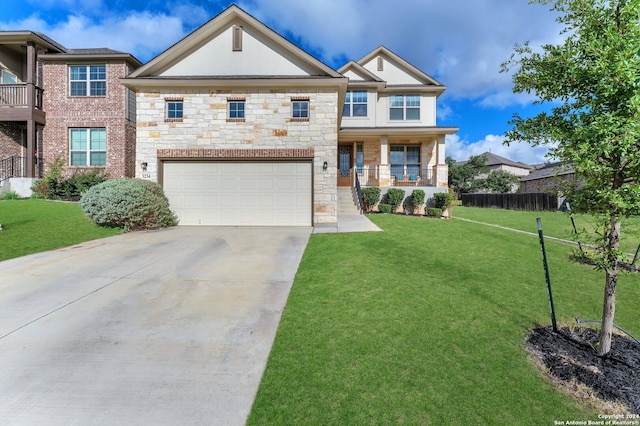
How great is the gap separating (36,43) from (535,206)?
33.0m

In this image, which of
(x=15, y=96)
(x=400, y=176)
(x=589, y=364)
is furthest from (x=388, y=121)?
(x=15, y=96)

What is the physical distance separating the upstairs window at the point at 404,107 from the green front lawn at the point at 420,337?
1394 centimetres

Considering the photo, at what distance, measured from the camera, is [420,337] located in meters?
3.62

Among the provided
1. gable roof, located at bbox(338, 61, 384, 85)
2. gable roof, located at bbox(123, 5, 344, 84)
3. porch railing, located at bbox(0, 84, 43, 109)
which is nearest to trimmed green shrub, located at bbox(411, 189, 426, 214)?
gable roof, located at bbox(338, 61, 384, 85)

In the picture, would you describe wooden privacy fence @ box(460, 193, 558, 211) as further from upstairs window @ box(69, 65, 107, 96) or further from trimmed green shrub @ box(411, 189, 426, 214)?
upstairs window @ box(69, 65, 107, 96)

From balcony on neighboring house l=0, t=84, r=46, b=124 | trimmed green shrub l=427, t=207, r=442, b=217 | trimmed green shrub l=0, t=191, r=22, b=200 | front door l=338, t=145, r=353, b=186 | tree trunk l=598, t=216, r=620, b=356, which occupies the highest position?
balcony on neighboring house l=0, t=84, r=46, b=124

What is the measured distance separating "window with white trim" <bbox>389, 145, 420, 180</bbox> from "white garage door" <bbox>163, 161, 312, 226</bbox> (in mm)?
9188

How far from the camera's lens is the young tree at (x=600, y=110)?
108 inches

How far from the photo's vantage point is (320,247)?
7820mm

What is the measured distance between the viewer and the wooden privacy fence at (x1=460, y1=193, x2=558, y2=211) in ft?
71.6

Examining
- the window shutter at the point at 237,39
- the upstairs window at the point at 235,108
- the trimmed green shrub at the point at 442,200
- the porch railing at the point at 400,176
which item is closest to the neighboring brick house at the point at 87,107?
the window shutter at the point at 237,39

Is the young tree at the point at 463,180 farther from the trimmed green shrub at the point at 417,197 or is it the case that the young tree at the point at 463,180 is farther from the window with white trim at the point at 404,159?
the trimmed green shrub at the point at 417,197

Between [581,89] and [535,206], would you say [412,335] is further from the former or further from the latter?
[535,206]

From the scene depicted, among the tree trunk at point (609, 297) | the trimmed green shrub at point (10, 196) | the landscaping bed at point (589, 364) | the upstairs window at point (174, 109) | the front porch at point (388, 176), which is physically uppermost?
the upstairs window at point (174, 109)
